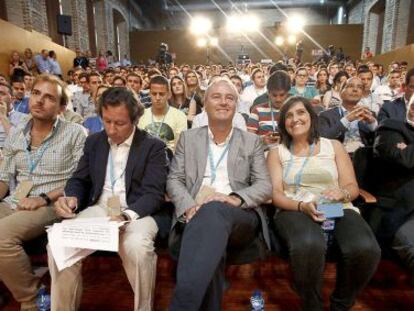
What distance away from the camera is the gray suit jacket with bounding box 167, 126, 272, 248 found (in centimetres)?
171

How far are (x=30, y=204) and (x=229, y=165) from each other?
1025 mm

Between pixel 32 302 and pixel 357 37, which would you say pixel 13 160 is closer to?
pixel 32 302

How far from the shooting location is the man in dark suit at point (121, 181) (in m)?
1.52

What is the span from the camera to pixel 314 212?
1565 mm

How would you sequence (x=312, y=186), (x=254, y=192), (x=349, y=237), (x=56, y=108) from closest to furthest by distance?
(x=349, y=237) < (x=254, y=192) < (x=312, y=186) < (x=56, y=108)

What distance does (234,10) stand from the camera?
62.3 ft

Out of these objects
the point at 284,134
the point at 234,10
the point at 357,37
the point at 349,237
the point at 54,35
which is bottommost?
the point at 349,237

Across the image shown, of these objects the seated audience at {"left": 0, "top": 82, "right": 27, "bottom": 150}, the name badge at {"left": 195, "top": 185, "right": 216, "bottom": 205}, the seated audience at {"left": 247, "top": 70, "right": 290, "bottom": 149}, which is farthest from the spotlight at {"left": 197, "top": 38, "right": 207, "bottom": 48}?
the name badge at {"left": 195, "top": 185, "right": 216, "bottom": 205}

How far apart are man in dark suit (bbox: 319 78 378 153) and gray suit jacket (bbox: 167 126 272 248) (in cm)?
77

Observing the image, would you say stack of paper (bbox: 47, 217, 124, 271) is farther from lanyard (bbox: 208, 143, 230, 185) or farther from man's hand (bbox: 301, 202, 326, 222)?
man's hand (bbox: 301, 202, 326, 222)

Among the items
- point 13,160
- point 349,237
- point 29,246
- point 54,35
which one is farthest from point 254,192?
point 54,35

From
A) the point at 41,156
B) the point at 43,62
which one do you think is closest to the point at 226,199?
the point at 41,156

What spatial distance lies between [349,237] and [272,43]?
16.7 meters

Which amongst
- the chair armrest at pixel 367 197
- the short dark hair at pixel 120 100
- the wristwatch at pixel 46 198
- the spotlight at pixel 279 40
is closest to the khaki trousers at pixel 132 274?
the wristwatch at pixel 46 198
